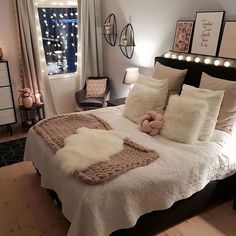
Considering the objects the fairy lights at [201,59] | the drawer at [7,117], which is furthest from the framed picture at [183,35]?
the drawer at [7,117]

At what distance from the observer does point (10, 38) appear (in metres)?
3.79

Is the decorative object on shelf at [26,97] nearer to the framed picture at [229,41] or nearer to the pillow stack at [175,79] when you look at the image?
the pillow stack at [175,79]

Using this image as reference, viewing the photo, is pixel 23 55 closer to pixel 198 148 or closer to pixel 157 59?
pixel 157 59

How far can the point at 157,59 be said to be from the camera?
3.32m

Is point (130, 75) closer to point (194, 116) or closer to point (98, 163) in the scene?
point (194, 116)

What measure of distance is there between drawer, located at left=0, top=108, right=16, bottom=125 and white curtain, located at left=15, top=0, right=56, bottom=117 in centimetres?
50

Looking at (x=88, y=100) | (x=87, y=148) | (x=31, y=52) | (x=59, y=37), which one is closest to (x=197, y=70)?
(x=87, y=148)

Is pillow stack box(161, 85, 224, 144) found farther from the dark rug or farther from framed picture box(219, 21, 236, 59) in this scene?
the dark rug

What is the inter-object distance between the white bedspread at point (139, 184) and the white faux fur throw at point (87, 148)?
0.10 meters

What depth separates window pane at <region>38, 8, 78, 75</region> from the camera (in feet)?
13.9

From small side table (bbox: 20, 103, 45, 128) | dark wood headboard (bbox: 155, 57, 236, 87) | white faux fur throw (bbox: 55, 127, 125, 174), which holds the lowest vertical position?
small side table (bbox: 20, 103, 45, 128)

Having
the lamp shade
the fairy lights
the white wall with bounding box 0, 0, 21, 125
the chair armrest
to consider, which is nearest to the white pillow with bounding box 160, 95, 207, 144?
the fairy lights

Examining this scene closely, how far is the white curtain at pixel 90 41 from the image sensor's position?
4.25m

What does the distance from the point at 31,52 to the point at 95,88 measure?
119cm
